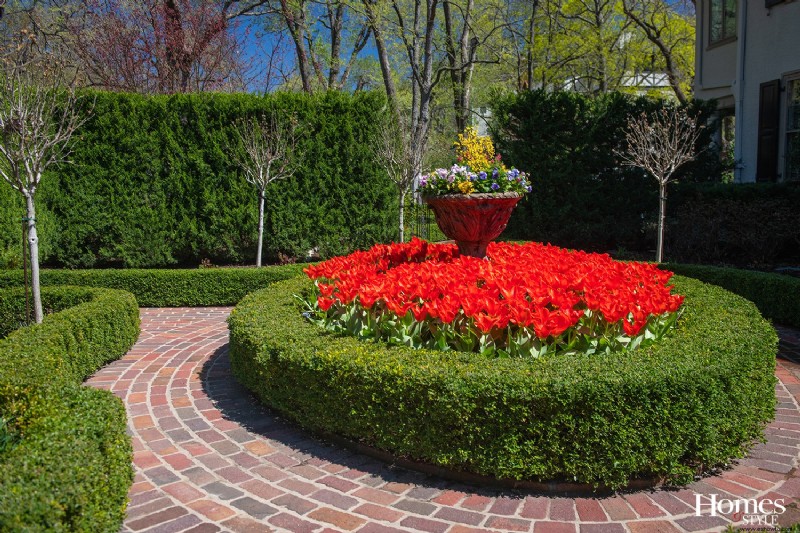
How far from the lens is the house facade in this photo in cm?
1076

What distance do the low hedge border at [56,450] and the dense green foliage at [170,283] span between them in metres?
4.12

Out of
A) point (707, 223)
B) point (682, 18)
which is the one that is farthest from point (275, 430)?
point (682, 18)

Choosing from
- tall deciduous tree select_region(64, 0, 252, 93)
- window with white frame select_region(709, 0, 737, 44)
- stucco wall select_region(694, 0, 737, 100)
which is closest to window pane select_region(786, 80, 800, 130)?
stucco wall select_region(694, 0, 737, 100)

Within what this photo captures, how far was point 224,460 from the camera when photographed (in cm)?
379

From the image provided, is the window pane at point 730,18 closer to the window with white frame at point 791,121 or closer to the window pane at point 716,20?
the window pane at point 716,20

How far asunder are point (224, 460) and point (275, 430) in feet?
1.86

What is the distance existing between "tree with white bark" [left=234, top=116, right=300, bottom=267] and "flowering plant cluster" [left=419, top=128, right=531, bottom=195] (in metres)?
3.95

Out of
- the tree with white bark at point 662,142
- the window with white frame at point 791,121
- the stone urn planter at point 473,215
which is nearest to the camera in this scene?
the stone urn planter at point 473,215

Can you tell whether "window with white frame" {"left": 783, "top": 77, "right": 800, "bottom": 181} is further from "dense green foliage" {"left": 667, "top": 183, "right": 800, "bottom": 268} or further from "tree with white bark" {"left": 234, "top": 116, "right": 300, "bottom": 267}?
"tree with white bark" {"left": 234, "top": 116, "right": 300, "bottom": 267}

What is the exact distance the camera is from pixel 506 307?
14.3 ft

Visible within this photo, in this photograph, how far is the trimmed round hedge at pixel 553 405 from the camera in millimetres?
3242

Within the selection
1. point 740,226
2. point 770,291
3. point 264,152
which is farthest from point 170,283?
point 740,226

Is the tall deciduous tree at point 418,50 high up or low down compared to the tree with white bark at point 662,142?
up

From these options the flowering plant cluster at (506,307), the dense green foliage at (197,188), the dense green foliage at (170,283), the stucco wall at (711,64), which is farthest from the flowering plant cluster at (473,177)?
the stucco wall at (711,64)
